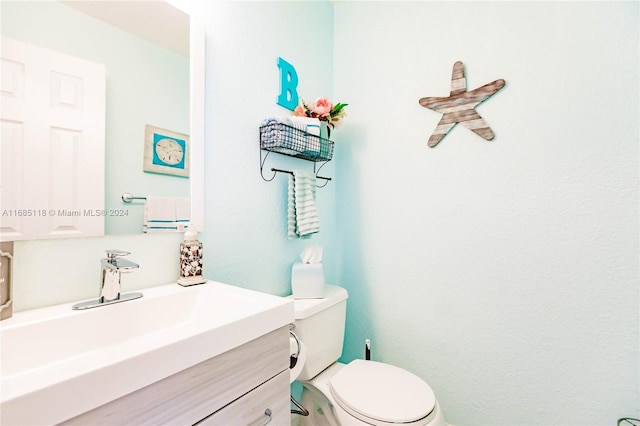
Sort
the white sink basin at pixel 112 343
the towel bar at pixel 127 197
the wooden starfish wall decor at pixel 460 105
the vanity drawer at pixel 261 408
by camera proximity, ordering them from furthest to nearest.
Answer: the wooden starfish wall decor at pixel 460 105
the towel bar at pixel 127 197
the vanity drawer at pixel 261 408
the white sink basin at pixel 112 343

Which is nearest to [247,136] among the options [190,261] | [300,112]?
[300,112]

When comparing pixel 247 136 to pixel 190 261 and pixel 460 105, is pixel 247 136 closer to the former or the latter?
pixel 190 261

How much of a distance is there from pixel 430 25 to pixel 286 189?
107cm

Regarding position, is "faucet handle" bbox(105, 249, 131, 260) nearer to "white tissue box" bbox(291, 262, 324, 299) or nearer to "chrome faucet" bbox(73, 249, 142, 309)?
"chrome faucet" bbox(73, 249, 142, 309)

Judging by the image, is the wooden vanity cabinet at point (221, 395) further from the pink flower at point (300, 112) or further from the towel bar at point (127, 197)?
the pink flower at point (300, 112)

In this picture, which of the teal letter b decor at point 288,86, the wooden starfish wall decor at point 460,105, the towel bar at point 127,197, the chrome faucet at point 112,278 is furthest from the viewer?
the teal letter b decor at point 288,86

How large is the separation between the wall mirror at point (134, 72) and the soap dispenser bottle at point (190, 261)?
0.09 meters

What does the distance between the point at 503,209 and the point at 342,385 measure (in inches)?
38.8

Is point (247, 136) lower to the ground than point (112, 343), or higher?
higher

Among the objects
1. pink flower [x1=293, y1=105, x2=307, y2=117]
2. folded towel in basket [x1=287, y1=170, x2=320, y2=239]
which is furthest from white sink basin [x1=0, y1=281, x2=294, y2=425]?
pink flower [x1=293, y1=105, x2=307, y2=117]

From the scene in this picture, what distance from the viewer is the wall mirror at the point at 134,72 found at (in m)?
0.79

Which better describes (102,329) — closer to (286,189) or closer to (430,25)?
(286,189)

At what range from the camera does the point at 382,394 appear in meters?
1.08

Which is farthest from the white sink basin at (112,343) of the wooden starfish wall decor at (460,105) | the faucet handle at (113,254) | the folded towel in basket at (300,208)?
the wooden starfish wall decor at (460,105)
